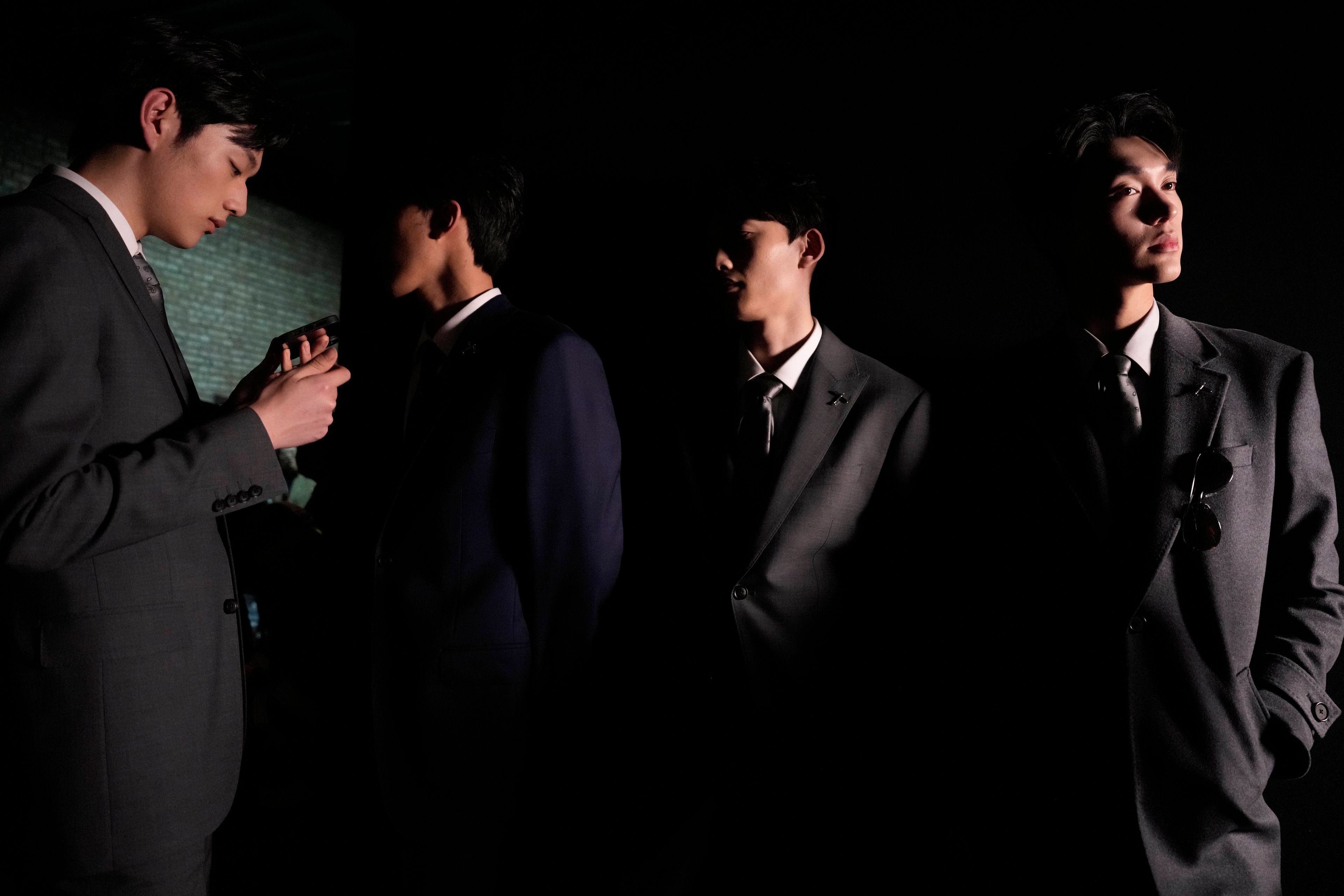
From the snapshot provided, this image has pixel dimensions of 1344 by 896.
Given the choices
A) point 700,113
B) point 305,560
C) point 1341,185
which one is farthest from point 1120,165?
point 305,560

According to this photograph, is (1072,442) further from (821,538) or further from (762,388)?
(762,388)

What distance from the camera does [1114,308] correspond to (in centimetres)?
156

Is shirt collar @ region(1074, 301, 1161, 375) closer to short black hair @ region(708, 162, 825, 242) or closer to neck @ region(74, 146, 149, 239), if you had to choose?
short black hair @ region(708, 162, 825, 242)

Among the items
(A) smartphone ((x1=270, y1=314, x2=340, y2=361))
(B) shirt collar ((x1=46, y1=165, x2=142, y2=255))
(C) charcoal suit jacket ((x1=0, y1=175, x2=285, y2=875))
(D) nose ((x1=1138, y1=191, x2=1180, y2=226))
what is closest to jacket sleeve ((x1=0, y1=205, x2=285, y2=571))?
(C) charcoal suit jacket ((x1=0, y1=175, x2=285, y2=875))

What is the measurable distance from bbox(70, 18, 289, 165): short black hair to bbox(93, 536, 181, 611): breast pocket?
27.8 inches

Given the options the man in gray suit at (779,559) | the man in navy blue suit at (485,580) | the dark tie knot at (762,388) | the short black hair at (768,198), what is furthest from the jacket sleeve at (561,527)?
the short black hair at (768,198)

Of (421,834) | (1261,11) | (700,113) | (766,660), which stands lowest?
(421,834)

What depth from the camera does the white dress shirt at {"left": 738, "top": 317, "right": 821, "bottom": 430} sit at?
5.73 ft

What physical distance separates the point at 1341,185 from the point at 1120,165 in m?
0.55

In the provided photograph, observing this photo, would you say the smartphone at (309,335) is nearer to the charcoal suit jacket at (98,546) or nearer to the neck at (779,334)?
the charcoal suit jacket at (98,546)

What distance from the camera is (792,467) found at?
1.62m

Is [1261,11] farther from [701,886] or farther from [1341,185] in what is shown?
[701,886]

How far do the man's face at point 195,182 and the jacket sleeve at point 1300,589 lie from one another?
1954 millimetres

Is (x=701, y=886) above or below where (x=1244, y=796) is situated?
below
